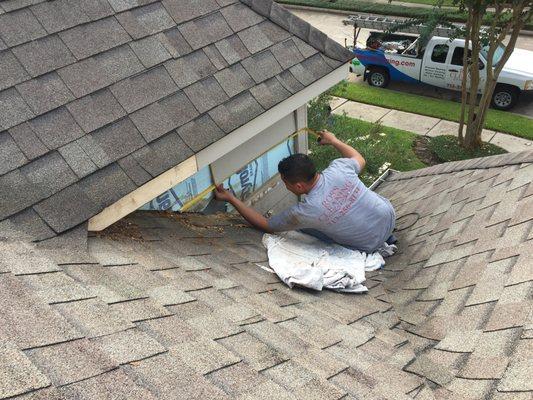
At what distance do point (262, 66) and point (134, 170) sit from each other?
178 cm

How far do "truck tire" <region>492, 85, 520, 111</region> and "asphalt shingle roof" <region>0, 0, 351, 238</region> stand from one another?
37.0ft

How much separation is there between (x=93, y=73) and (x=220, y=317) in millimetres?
2103

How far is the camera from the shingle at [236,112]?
3936mm

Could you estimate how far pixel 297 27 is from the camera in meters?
4.96

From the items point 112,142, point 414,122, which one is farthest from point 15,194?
point 414,122

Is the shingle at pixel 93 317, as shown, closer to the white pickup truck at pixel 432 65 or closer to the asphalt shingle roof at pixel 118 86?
the asphalt shingle roof at pixel 118 86

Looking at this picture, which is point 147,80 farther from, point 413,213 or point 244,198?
point 413,213

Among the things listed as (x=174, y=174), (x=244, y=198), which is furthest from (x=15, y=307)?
(x=244, y=198)

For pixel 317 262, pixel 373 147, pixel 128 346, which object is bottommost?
pixel 373 147

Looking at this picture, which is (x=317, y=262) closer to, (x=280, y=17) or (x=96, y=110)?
(x=96, y=110)

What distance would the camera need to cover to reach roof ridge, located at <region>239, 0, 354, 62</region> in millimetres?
4887

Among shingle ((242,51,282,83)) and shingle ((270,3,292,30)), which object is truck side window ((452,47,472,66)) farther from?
shingle ((242,51,282,83))

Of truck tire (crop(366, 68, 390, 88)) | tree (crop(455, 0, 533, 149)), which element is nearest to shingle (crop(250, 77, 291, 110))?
tree (crop(455, 0, 533, 149))

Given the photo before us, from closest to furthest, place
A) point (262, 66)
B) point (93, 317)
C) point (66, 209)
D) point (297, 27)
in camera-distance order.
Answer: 1. point (93, 317)
2. point (66, 209)
3. point (262, 66)
4. point (297, 27)
